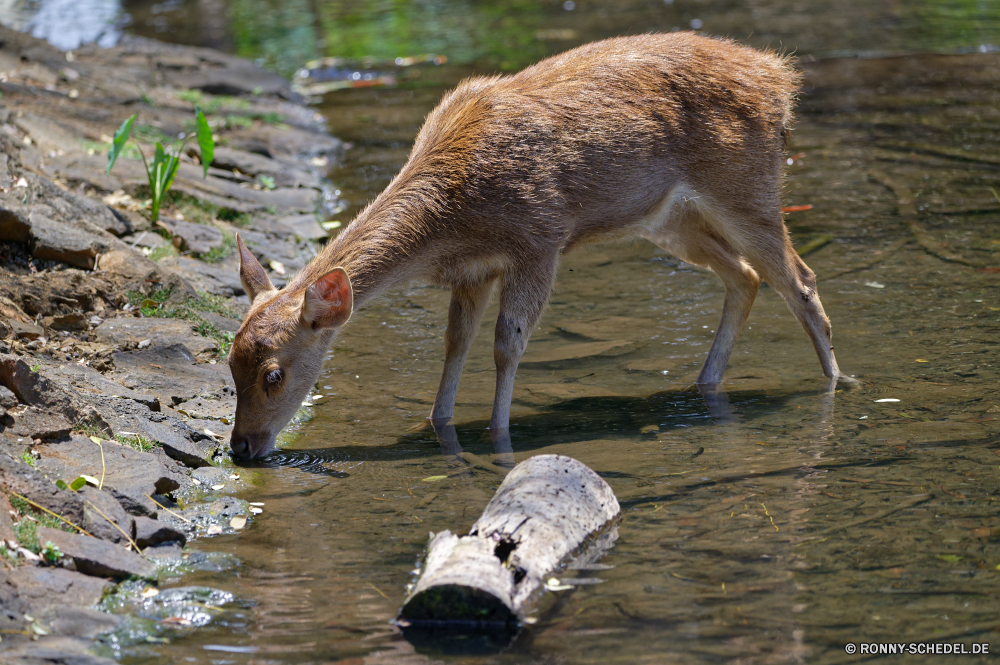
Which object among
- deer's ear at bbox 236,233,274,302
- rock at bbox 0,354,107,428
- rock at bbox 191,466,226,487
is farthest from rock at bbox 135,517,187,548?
deer's ear at bbox 236,233,274,302

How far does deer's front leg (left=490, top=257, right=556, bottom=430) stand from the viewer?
6.61 metres

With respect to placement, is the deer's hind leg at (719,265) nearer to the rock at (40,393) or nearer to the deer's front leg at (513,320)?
the deer's front leg at (513,320)

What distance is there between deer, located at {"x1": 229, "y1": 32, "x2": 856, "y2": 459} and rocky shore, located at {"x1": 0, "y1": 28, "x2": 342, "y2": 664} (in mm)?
741

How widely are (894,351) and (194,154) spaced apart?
7673 millimetres

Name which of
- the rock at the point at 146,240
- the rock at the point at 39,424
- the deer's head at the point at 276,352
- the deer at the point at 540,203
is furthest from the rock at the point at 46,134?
the rock at the point at 39,424

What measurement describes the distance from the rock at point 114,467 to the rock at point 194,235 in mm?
3856

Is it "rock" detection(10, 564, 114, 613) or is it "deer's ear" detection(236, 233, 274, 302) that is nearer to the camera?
"rock" detection(10, 564, 114, 613)

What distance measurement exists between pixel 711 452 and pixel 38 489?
354cm

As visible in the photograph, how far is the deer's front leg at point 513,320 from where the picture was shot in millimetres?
6613

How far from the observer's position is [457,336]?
6941 mm

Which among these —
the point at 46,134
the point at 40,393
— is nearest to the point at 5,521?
the point at 40,393

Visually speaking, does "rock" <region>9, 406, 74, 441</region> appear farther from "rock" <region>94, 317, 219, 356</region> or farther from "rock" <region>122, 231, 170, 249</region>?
"rock" <region>122, 231, 170, 249</region>

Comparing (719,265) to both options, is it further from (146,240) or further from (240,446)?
(146,240)

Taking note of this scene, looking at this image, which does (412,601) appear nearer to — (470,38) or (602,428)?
(602,428)
